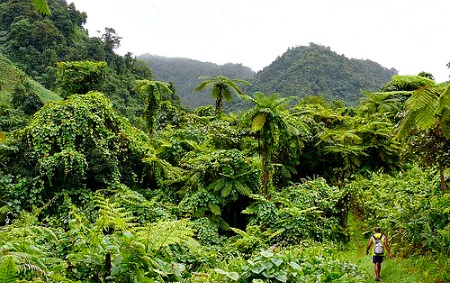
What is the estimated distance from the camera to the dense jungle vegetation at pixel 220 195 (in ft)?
13.1

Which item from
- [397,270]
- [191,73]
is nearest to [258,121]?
[397,270]

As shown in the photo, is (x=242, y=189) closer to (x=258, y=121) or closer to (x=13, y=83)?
(x=258, y=121)

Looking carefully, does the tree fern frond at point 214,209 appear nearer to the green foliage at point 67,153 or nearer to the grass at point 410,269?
the green foliage at point 67,153

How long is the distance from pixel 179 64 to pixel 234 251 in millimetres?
98666

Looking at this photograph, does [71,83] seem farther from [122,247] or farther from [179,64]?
[179,64]

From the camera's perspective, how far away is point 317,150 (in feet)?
53.9

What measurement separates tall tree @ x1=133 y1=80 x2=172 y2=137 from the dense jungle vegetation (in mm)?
58

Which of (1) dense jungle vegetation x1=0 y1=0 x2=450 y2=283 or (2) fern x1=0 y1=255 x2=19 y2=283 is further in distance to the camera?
(1) dense jungle vegetation x1=0 y1=0 x2=450 y2=283

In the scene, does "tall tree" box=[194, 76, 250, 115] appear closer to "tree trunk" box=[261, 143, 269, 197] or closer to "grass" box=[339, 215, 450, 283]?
"tree trunk" box=[261, 143, 269, 197]

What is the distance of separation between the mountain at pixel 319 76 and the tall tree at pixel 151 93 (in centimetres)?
3095

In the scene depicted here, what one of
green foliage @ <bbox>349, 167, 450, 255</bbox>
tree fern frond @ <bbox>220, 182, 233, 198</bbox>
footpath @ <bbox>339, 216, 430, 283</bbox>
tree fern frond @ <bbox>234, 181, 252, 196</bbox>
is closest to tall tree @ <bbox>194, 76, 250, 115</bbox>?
tree fern frond @ <bbox>234, 181, 252, 196</bbox>

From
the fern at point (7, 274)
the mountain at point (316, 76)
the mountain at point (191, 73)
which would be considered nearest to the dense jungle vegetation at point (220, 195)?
the fern at point (7, 274)

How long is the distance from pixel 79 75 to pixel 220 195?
7.48 metres

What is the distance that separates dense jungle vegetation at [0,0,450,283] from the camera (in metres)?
3.98
